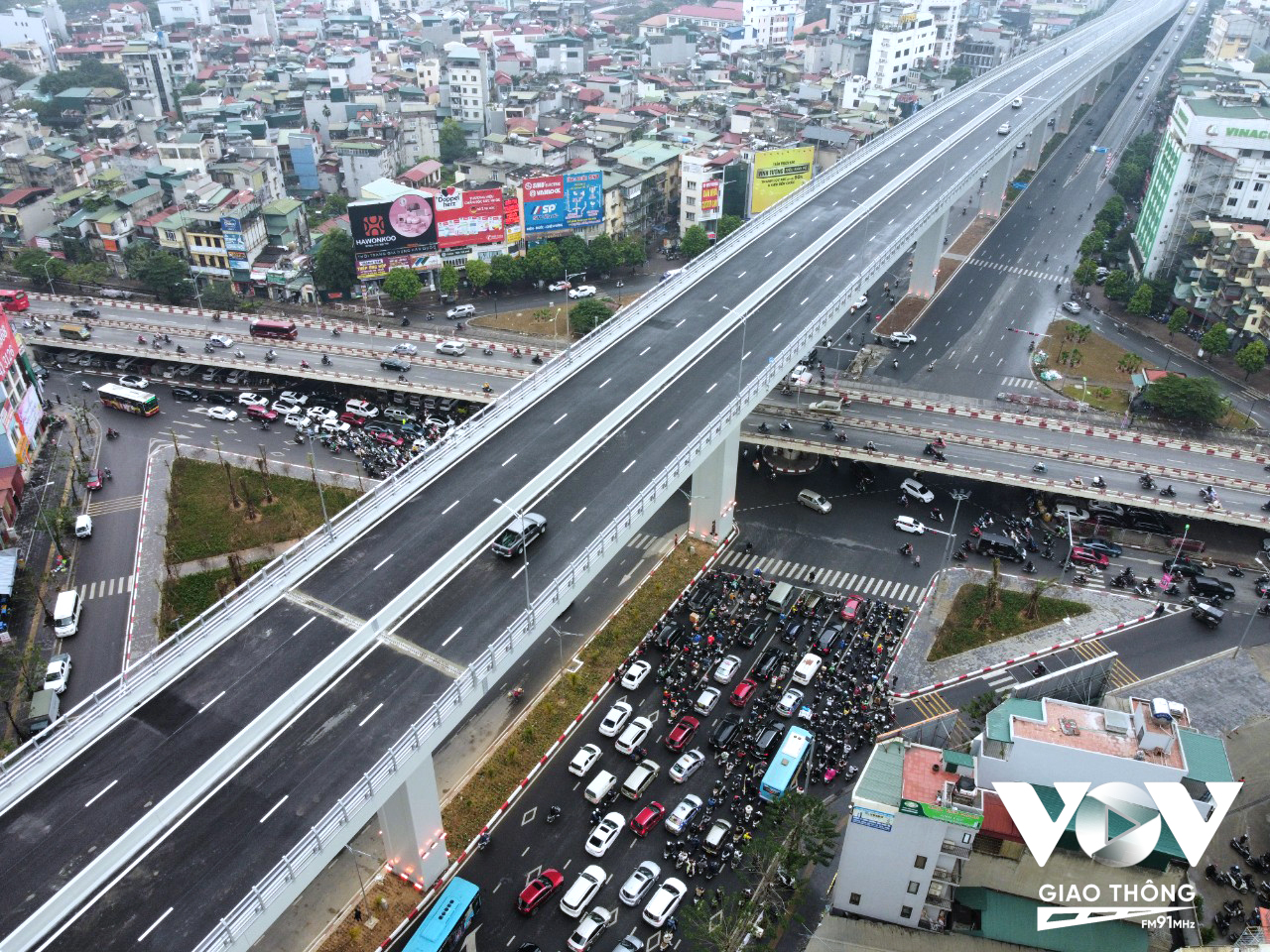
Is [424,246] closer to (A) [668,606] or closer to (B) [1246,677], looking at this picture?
(A) [668,606]

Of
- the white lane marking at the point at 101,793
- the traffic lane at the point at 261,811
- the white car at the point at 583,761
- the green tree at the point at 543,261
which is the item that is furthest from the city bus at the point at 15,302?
the white car at the point at 583,761

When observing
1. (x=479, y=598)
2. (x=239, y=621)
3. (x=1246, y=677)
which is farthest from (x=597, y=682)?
(x=1246, y=677)

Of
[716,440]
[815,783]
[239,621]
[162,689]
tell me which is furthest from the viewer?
[716,440]

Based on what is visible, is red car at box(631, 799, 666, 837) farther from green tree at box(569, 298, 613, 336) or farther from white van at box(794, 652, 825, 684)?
green tree at box(569, 298, 613, 336)

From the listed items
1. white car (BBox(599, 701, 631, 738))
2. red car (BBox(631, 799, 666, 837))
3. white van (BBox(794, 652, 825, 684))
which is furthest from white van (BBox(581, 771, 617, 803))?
white van (BBox(794, 652, 825, 684))

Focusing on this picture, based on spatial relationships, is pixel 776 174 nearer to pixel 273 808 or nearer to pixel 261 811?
pixel 273 808

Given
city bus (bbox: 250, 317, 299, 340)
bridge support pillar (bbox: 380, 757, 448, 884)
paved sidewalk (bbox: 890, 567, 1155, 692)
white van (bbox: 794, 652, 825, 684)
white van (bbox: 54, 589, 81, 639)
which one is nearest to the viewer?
bridge support pillar (bbox: 380, 757, 448, 884)
